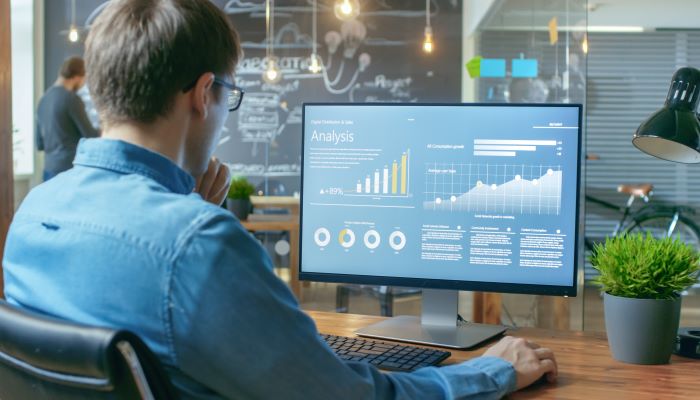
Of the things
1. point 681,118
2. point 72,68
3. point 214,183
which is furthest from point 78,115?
point 681,118

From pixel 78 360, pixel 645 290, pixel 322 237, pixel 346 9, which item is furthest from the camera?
pixel 346 9

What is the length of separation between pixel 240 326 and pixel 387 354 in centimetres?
64

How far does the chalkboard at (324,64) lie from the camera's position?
5133 millimetres

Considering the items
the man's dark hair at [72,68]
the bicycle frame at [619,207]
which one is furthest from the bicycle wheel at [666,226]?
the man's dark hair at [72,68]

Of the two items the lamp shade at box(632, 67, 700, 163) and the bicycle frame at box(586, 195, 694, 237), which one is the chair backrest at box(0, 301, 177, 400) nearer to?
the lamp shade at box(632, 67, 700, 163)

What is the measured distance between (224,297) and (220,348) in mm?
53

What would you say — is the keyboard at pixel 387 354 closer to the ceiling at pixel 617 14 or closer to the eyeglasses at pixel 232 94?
the eyeglasses at pixel 232 94

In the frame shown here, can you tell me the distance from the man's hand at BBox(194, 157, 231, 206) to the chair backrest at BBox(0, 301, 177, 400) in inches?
28.8

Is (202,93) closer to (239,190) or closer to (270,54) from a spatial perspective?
(239,190)

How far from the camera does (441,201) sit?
1681 mm

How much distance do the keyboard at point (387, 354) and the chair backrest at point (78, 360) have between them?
0.62m

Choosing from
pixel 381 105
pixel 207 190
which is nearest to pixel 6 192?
pixel 207 190

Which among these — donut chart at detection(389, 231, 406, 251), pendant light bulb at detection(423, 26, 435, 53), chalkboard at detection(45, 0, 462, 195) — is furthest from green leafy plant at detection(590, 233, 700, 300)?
pendant light bulb at detection(423, 26, 435, 53)

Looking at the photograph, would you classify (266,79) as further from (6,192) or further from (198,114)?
(198,114)
